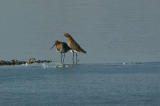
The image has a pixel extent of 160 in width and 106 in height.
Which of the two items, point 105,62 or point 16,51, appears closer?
point 105,62

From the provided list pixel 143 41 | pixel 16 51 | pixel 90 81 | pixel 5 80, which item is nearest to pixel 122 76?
pixel 90 81

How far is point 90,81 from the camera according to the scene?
71500mm

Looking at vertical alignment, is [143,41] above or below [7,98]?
above

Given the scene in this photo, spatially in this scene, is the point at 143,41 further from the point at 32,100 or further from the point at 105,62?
the point at 32,100

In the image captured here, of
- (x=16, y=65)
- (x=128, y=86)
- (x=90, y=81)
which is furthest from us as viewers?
(x=16, y=65)

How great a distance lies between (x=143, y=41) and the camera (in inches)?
6516

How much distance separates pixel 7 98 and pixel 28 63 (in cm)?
5316

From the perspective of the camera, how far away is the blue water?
173 ft

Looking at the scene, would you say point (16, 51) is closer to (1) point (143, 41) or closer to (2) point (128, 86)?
(1) point (143, 41)

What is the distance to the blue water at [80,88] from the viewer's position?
5262 cm

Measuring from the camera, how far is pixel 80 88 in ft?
208

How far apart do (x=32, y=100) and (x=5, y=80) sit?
21495mm

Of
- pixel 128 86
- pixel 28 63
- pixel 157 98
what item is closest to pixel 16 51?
pixel 28 63

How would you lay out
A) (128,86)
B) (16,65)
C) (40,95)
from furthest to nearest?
(16,65) < (128,86) < (40,95)
